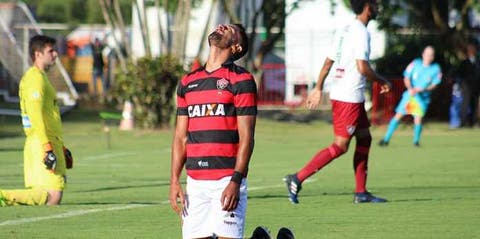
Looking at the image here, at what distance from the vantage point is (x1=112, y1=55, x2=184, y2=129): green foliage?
1148 inches

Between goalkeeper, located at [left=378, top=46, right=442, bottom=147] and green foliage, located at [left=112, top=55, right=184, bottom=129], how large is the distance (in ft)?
18.4

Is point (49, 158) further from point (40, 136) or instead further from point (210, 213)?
point (210, 213)

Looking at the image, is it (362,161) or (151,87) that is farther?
(151,87)

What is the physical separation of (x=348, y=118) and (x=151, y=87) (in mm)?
15618

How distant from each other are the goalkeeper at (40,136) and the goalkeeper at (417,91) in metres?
12.5

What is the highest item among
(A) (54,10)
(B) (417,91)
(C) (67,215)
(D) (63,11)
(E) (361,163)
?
(E) (361,163)

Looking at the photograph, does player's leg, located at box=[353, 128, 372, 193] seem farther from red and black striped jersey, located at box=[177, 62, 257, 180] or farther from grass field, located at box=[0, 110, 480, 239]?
red and black striped jersey, located at box=[177, 62, 257, 180]

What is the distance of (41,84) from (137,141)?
45.3 feet

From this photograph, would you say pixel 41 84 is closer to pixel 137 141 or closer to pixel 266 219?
pixel 266 219

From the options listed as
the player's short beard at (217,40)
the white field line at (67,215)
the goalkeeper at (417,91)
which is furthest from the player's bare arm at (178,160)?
the goalkeeper at (417,91)

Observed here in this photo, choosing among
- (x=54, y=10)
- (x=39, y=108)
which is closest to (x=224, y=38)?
(x=39, y=108)

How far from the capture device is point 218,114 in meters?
8.45

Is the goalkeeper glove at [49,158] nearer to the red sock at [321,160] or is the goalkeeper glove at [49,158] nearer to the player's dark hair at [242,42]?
the red sock at [321,160]

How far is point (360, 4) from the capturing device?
14305 millimetres
